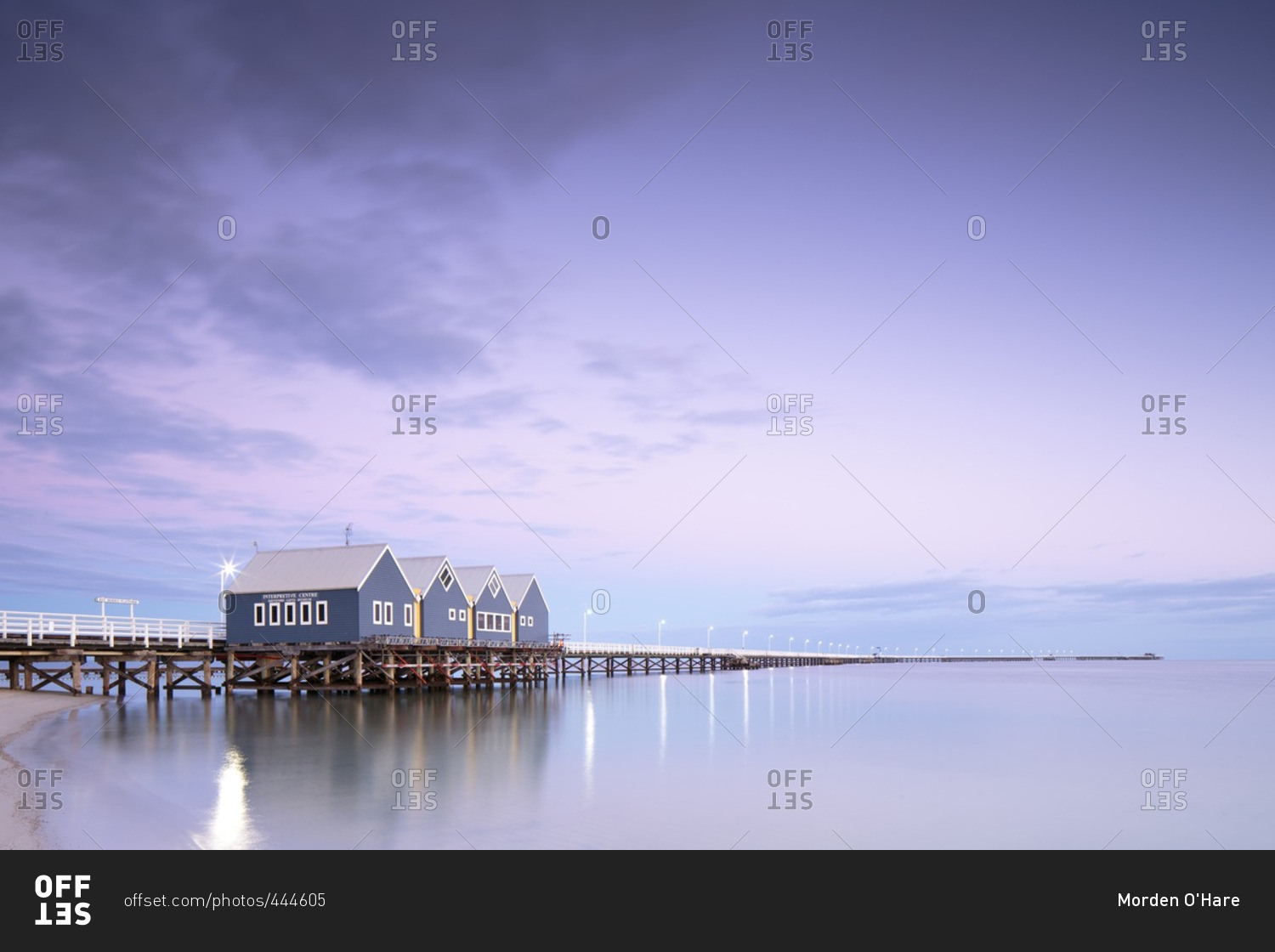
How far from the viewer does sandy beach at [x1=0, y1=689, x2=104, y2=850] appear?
14508 mm

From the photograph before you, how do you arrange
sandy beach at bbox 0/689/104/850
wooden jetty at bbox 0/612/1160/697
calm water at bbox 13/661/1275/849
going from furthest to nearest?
1. wooden jetty at bbox 0/612/1160/697
2. calm water at bbox 13/661/1275/849
3. sandy beach at bbox 0/689/104/850

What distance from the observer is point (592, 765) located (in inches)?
1071

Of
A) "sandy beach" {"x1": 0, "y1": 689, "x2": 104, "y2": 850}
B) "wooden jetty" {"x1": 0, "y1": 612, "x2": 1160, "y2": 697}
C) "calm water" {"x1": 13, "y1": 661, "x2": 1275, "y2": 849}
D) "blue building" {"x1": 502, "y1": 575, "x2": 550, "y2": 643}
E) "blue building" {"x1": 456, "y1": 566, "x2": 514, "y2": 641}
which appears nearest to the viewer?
"sandy beach" {"x1": 0, "y1": 689, "x2": 104, "y2": 850}

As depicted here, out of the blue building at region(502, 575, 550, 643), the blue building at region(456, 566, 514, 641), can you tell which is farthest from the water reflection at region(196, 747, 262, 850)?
the blue building at region(502, 575, 550, 643)

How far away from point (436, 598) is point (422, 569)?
6.44 ft

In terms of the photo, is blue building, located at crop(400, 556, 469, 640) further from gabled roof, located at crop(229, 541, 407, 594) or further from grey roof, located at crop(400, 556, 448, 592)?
gabled roof, located at crop(229, 541, 407, 594)

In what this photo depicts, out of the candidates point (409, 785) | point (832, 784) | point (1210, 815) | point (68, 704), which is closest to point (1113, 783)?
point (1210, 815)

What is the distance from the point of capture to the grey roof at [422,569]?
57.4m

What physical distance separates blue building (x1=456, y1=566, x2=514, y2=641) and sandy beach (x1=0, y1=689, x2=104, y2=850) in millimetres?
23108

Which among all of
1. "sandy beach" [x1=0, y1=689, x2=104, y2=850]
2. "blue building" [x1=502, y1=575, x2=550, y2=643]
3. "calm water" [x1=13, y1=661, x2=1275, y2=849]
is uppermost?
"blue building" [x1=502, y1=575, x2=550, y2=643]
